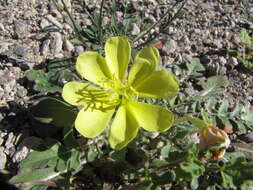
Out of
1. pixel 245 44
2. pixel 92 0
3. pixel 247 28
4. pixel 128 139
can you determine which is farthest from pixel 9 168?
pixel 247 28

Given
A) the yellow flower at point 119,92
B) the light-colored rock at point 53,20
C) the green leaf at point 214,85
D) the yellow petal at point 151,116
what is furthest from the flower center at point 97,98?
the light-colored rock at point 53,20

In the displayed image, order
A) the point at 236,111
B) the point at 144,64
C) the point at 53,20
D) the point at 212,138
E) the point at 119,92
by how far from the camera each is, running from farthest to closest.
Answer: the point at 53,20
the point at 236,111
the point at 119,92
the point at 144,64
the point at 212,138

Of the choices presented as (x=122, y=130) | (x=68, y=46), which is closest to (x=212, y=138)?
(x=122, y=130)

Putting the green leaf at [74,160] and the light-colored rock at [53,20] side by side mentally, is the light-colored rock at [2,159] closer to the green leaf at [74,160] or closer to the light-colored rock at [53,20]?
the green leaf at [74,160]

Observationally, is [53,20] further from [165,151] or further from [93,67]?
[165,151]

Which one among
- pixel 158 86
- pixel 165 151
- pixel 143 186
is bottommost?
pixel 143 186

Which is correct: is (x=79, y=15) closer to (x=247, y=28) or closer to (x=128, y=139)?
(x=247, y=28)
